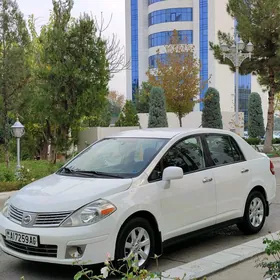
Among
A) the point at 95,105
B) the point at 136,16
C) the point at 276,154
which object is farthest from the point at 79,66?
the point at 136,16

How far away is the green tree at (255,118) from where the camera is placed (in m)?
36.3

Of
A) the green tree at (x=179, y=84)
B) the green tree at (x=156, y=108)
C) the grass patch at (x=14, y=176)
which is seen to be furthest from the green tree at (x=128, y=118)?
the grass patch at (x=14, y=176)

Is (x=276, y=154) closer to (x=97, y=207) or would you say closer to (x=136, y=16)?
(x=97, y=207)

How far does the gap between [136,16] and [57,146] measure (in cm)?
7261

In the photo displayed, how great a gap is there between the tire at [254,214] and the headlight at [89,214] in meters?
2.68

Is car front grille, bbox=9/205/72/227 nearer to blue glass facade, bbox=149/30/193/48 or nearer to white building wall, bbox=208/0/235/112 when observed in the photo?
white building wall, bbox=208/0/235/112

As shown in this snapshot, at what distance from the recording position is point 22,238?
4.64 metres

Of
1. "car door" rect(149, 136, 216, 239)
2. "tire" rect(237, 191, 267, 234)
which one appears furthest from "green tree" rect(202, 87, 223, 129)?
"car door" rect(149, 136, 216, 239)

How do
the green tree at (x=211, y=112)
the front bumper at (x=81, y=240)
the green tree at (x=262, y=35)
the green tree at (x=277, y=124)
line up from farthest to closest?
the green tree at (x=277, y=124)
the green tree at (x=211, y=112)
the green tree at (x=262, y=35)
the front bumper at (x=81, y=240)

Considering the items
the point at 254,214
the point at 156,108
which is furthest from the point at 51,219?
the point at 156,108

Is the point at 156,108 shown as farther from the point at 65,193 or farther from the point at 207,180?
the point at 65,193

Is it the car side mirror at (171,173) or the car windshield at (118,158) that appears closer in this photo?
the car side mirror at (171,173)

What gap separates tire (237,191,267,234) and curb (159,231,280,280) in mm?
751

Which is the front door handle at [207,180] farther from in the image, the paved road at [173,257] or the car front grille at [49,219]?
the car front grille at [49,219]
